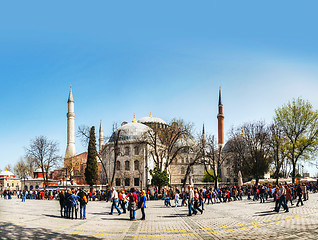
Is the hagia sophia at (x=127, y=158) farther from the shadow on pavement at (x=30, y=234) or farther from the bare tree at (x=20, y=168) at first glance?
the shadow on pavement at (x=30, y=234)

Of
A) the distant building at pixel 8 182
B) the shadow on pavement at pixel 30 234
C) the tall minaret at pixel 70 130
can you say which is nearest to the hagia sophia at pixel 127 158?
the tall minaret at pixel 70 130

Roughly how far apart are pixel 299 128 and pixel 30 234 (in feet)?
118

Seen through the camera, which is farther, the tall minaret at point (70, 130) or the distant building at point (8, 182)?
the distant building at point (8, 182)

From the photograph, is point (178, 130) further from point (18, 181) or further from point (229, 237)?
point (18, 181)

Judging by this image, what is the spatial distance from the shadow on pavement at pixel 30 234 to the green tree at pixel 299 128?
110ft

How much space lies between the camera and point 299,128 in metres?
39.5

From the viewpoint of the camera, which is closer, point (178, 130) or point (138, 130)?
point (178, 130)

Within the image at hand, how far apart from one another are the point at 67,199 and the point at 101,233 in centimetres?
559

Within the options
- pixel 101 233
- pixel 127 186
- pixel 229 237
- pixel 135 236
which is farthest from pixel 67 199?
pixel 127 186

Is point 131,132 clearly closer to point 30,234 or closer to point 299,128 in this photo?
point 299,128

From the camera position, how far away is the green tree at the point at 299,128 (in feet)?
128

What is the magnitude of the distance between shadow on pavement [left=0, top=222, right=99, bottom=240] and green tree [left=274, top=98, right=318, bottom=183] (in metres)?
33.5

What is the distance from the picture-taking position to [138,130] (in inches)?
2616

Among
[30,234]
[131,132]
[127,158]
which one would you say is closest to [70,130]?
[131,132]
